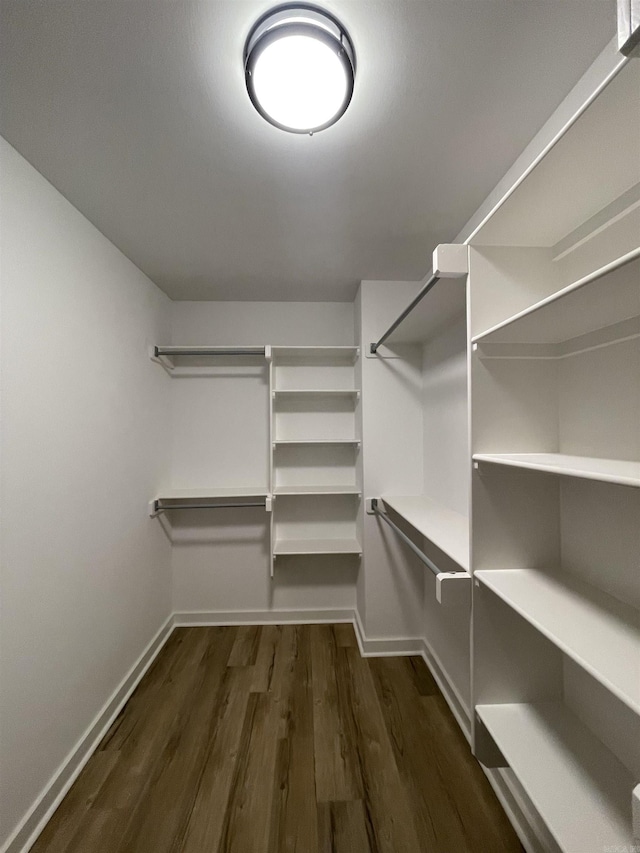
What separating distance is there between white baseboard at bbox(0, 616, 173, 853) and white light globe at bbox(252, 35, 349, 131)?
2.61 metres

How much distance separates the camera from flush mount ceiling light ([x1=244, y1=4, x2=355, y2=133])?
3.08 ft

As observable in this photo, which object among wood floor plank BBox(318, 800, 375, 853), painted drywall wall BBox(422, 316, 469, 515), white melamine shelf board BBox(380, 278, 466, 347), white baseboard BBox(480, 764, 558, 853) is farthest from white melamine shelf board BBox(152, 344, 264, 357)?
white baseboard BBox(480, 764, 558, 853)

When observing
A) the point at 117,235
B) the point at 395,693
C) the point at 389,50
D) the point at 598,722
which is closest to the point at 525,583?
the point at 598,722

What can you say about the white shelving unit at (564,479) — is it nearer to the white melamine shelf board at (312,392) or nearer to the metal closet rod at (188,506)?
the white melamine shelf board at (312,392)

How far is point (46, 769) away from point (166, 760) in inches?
19.2

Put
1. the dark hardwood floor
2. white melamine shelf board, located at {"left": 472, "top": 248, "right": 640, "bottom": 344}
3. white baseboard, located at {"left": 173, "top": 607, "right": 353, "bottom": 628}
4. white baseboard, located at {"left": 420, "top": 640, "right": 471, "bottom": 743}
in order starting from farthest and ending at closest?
1. white baseboard, located at {"left": 173, "top": 607, "right": 353, "bottom": 628}
2. white baseboard, located at {"left": 420, "top": 640, "right": 471, "bottom": 743}
3. the dark hardwood floor
4. white melamine shelf board, located at {"left": 472, "top": 248, "right": 640, "bottom": 344}

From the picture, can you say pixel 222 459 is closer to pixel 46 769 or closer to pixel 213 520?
pixel 213 520

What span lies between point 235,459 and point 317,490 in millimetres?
768

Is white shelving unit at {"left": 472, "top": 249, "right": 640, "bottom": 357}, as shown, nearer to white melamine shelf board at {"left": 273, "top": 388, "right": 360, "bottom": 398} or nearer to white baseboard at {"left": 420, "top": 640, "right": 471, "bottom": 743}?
white melamine shelf board at {"left": 273, "top": 388, "right": 360, "bottom": 398}

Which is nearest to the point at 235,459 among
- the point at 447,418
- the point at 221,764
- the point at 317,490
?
the point at 317,490

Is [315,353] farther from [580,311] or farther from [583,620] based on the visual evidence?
[583,620]

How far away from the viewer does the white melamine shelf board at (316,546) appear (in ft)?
8.71

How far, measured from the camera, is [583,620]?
3.03 ft

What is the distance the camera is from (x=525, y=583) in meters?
1.17
